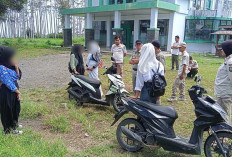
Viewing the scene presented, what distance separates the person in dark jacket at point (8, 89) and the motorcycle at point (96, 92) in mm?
1658

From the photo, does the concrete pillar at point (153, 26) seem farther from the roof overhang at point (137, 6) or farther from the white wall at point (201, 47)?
the white wall at point (201, 47)

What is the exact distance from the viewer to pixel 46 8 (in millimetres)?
36438

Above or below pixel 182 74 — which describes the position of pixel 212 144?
below

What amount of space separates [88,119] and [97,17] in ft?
62.6

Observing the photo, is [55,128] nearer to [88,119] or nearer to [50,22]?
[88,119]

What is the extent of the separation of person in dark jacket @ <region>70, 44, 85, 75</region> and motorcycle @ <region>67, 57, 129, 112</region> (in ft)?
1.07

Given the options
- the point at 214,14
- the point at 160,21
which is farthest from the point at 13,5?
the point at 214,14

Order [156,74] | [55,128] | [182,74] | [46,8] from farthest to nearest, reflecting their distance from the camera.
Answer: [46,8]
[182,74]
[55,128]
[156,74]

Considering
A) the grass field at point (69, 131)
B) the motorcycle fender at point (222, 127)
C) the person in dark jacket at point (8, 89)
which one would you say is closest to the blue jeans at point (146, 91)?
the grass field at point (69, 131)

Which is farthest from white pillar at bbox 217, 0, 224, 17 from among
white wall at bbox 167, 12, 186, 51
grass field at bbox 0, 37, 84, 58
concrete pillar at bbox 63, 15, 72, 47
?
concrete pillar at bbox 63, 15, 72, 47

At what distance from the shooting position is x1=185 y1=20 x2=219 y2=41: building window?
60.2 feet

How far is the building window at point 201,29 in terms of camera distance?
18359 mm

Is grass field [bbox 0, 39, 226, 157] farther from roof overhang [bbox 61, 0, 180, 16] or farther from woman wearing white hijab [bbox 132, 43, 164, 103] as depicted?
roof overhang [bbox 61, 0, 180, 16]

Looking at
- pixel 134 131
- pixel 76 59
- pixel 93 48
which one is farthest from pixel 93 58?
pixel 134 131
